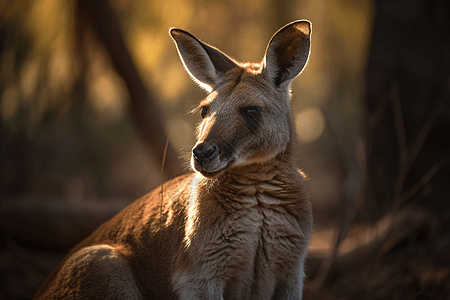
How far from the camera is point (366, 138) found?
429cm

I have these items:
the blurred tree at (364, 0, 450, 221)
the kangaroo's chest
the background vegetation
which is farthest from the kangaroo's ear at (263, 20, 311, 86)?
the blurred tree at (364, 0, 450, 221)

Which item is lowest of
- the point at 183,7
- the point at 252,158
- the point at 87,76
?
the point at 252,158

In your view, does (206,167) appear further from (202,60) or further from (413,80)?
(413,80)

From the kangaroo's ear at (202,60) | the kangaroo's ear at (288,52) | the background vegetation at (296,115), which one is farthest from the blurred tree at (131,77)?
the kangaroo's ear at (288,52)

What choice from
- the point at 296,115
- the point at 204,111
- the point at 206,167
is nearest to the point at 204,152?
the point at 206,167

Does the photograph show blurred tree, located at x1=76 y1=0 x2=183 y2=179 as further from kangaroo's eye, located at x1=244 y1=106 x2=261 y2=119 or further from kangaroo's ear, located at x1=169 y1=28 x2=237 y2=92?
kangaroo's eye, located at x1=244 y1=106 x2=261 y2=119

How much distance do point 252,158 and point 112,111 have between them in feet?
27.8

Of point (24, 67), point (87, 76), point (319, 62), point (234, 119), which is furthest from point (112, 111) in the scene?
point (234, 119)

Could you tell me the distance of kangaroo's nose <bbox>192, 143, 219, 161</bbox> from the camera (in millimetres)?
2403

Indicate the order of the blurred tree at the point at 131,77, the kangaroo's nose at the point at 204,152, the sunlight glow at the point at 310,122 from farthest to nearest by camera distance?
the sunlight glow at the point at 310,122 < the blurred tree at the point at 131,77 < the kangaroo's nose at the point at 204,152

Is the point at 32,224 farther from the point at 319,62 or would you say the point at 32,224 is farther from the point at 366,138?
the point at 319,62

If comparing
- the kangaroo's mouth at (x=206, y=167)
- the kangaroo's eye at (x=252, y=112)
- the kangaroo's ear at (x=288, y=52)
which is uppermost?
the kangaroo's ear at (x=288, y=52)

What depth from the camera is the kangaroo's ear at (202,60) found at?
306 centimetres

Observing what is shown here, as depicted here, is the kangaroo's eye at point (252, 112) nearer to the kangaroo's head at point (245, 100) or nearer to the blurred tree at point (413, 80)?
the kangaroo's head at point (245, 100)
